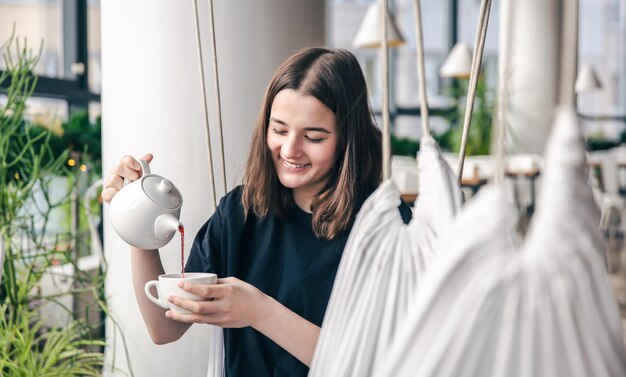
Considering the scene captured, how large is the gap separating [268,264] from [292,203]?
11 centimetres

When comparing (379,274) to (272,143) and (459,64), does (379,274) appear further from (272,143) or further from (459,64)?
(459,64)

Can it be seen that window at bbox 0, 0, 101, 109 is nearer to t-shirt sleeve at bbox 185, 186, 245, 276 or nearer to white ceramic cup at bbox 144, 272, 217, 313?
t-shirt sleeve at bbox 185, 186, 245, 276

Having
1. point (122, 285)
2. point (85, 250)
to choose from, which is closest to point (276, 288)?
point (122, 285)

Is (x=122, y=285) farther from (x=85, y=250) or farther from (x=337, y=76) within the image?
(x=85, y=250)

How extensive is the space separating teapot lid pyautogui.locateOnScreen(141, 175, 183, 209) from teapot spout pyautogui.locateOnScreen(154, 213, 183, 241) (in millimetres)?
18

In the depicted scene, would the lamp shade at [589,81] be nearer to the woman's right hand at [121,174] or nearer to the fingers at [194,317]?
the woman's right hand at [121,174]

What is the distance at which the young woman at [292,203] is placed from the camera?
3.77ft

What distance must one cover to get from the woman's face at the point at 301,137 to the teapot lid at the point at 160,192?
0.17 meters

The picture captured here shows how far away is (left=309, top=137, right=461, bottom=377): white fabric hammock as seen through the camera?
0.72m

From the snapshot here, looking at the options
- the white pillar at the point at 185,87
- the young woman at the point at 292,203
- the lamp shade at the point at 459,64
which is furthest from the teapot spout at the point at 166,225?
the lamp shade at the point at 459,64

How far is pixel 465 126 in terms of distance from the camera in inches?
36.6

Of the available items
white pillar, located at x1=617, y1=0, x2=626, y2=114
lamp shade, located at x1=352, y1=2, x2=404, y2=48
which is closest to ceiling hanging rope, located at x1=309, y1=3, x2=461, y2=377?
lamp shade, located at x1=352, y1=2, x2=404, y2=48

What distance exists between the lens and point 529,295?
564 mm

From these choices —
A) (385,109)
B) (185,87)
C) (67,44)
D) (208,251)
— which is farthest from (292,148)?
(67,44)
